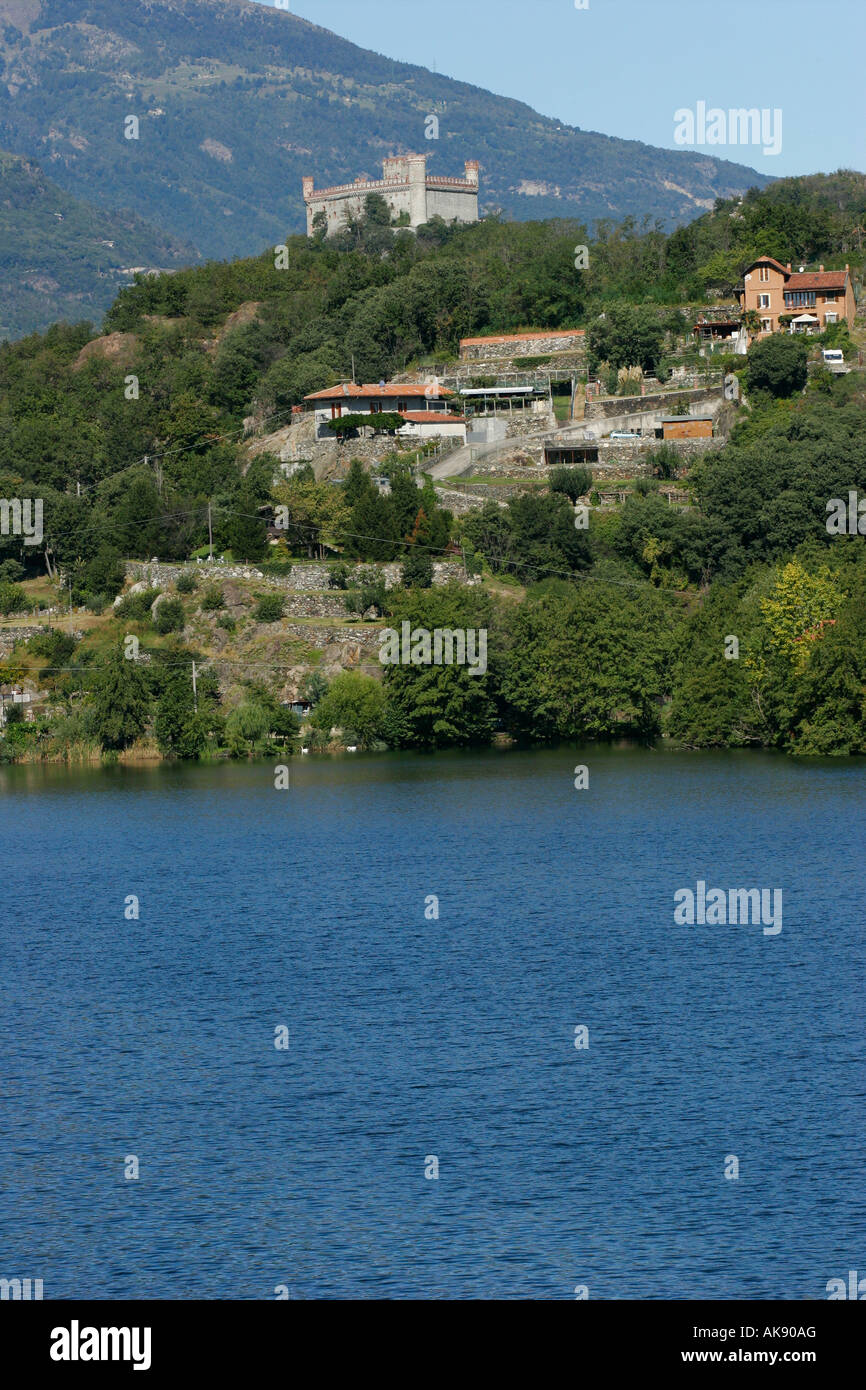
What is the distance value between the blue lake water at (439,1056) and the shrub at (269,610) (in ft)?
83.4

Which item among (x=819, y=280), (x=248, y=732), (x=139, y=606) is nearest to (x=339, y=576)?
(x=139, y=606)

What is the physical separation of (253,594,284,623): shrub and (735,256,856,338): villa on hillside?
37.5 m

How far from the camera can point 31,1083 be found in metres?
30.9

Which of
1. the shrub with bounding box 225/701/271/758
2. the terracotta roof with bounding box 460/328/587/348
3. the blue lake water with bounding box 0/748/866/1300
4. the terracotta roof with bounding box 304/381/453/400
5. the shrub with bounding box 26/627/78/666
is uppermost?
the terracotta roof with bounding box 460/328/587/348

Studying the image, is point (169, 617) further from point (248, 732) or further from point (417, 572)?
point (417, 572)

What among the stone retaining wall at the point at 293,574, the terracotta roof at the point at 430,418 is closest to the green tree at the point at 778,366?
the terracotta roof at the point at 430,418

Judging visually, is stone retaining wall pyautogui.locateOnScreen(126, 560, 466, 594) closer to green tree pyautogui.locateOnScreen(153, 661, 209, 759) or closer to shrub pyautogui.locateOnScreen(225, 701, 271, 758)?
green tree pyautogui.locateOnScreen(153, 661, 209, 759)

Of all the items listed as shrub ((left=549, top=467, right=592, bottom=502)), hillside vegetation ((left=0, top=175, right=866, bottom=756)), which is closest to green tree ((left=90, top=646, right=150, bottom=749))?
hillside vegetation ((left=0, top=175, right=866, bottom=756))

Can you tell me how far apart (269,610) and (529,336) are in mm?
35537

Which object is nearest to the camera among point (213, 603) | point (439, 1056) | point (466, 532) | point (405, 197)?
point (439, 1056)

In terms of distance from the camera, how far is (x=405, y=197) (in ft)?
527

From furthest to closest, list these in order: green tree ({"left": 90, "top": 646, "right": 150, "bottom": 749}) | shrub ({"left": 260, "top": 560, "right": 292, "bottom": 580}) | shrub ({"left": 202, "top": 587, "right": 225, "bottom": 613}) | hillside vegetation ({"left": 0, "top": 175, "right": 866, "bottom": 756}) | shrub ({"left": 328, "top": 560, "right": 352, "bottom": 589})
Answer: shrub ({"left": 260, "top": 560, "right": 292, "bottom": 580})
shrub ({"left": 328, "top": 560, "right": 352, "bottom": 589})
shrub ({"left": 202, "top": 587, "right": 225, "bottom": 613})
green tree ({"left": 90, "top": 646, "right": 150, "bottom": 749})
hillside vegetation ({"left": 0, "top": 175, "right": 866, "bottom": 756})

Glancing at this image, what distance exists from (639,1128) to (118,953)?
17158 millimetres

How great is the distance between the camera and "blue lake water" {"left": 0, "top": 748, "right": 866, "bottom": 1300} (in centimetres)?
2353
